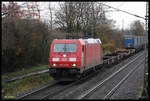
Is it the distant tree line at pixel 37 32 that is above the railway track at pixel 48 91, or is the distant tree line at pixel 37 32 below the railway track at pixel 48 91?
above

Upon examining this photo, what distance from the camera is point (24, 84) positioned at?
48.5ft

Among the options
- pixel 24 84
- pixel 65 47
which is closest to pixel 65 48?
pixel 65 47

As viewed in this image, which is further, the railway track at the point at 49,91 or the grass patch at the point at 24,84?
the grass patch at the point at 24,84

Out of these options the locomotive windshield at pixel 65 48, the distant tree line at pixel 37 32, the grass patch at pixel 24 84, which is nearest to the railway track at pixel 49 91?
the grass patch at pixel 24 84

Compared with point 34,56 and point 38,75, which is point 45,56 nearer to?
point 34,56

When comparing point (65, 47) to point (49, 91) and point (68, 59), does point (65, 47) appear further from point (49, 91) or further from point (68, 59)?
point (49, 91)

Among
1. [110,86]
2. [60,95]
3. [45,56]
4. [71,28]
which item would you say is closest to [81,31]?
[71,28]

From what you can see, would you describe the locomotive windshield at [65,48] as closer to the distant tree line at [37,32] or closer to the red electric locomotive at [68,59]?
the red electric locomotive at [68,59]

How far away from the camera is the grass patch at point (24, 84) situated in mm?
13213

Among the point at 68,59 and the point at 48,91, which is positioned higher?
the point at 68,59

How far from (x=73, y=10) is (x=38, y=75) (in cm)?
912

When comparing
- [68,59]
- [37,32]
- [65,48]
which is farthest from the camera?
[37,32]

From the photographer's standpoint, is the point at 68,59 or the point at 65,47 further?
the point at 65,47

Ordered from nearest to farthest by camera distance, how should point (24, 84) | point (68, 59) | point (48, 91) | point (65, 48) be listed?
point (48, 91) → point (24, 84) → point (68, 59) → point (65, 48)
